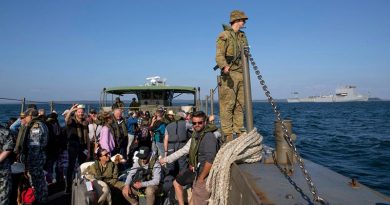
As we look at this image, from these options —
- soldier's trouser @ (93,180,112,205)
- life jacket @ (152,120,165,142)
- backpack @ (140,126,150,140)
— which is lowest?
soldier's trouser @ (93,180,112,205)

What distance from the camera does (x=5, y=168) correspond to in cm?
457

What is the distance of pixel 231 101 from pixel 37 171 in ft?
11.3

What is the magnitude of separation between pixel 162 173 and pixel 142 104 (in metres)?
12.2

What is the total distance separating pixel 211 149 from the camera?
411 cm

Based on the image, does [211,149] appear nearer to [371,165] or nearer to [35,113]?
[35,113]

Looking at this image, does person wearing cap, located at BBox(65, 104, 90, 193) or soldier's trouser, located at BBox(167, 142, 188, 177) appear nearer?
soldier's trouser, located at BBox(167, 142, 188, 177)

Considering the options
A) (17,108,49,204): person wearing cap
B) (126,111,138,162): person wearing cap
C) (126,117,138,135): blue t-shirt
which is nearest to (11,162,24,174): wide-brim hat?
(17,108,49,204): person wearing cap

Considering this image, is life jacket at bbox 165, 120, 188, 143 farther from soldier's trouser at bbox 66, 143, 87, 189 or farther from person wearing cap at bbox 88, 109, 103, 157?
person wearing cap at bbox 88, 109, 103, 157

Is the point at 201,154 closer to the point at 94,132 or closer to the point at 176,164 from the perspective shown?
the point at 176,164

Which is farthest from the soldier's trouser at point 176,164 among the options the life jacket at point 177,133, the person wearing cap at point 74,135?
the person wearing cap at point 74,135

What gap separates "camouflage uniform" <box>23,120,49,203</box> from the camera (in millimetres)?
5699

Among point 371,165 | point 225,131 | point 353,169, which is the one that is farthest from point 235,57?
point 371,165

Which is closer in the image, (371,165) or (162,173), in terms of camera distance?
(162,173)

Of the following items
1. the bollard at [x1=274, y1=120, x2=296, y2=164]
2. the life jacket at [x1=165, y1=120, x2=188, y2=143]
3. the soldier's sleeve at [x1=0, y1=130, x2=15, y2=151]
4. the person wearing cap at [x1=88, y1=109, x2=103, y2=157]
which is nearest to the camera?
the bollard at [x1=274, y1=120, x2=296, y2=164]
